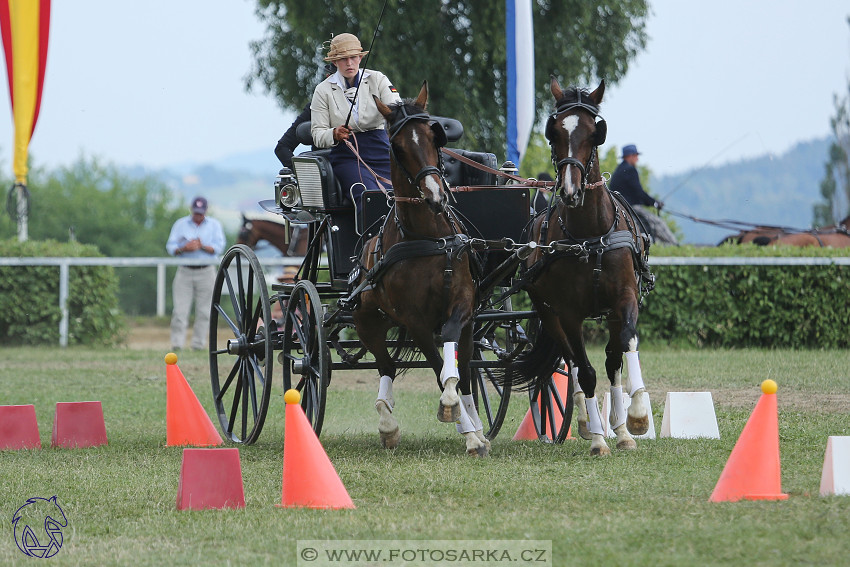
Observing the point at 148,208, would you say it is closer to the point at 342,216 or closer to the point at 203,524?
the point at 342,216

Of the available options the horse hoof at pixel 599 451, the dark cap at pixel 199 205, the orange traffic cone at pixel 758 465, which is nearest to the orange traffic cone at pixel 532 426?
the horse hoof at pixel 599 451

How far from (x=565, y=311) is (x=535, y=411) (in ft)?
5.05

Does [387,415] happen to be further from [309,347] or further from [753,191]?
[753,191]

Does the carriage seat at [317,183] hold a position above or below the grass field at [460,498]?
Answer: above

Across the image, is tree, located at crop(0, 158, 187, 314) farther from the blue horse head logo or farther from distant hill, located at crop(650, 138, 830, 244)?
distant hill, located at crop(650, 138, 830, 244)

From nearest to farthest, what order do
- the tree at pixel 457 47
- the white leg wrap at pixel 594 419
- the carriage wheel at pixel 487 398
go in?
1. the white leg wrap at pixel 594 419
2. the carriage wheel at pixel 487 398
3. the tree at pixel 457 47

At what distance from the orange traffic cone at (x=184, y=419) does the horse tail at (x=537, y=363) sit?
2192 millimetres

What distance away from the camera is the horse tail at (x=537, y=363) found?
26.0 ft

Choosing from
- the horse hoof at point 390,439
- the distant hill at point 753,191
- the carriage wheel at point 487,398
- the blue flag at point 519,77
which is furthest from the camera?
the distant hill at point 753,191

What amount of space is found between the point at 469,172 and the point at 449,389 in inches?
85.1

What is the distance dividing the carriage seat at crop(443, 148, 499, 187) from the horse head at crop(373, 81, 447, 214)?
4.35 feet

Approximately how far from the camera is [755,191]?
16325 cm

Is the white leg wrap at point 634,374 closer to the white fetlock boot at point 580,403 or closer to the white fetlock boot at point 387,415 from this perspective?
the white fetlock boot at point 580,403

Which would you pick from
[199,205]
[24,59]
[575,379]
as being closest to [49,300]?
[199,205]
